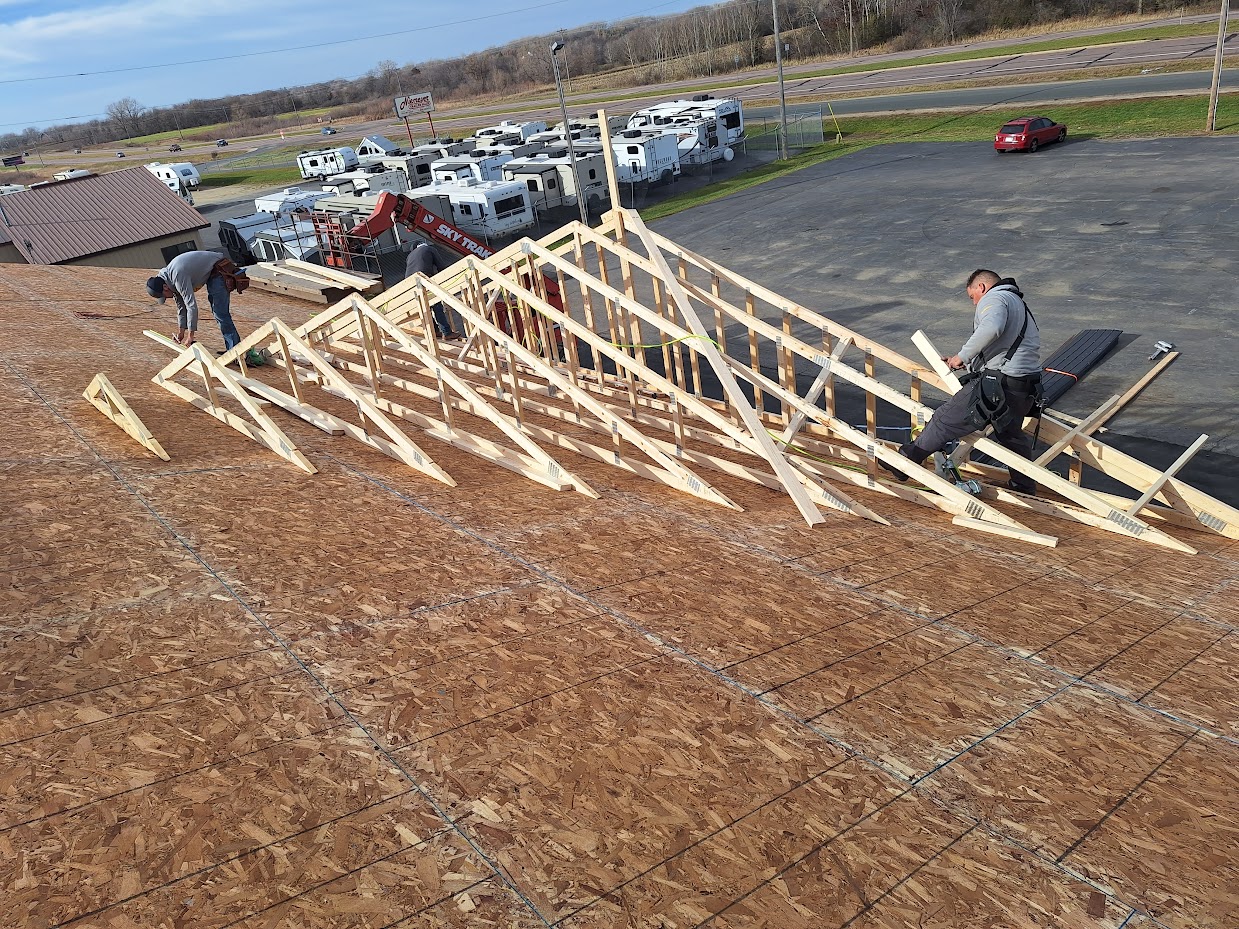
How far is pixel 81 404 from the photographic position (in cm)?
1059

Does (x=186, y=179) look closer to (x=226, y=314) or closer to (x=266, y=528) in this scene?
(x=226, y=314)

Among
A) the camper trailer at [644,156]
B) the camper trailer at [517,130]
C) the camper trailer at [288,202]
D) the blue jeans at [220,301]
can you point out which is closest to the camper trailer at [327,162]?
the camper trailer at [517,130]

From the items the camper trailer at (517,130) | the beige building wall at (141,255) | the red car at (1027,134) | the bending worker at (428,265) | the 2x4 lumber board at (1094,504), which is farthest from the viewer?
the camper trailer at (517,130)

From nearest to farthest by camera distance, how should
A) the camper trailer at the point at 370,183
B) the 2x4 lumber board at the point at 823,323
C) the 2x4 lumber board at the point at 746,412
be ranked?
the 2x4 lumber board at the point at 746,412
the 2x4 lumber board at the point at 823,323
the camper trailer at the point at 370,183

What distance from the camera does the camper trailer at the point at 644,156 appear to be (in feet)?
131

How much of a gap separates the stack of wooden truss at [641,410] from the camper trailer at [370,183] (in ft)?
91.6

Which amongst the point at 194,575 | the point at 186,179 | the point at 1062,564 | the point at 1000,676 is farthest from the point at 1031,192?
the point at 186,179

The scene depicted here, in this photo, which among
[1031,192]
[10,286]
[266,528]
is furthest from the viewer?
[1031,192]

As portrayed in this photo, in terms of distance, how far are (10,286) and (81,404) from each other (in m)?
11.8

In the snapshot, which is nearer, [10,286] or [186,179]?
[10,286]

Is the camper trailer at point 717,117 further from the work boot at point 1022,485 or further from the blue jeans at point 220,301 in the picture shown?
the work boot at point 1022,485

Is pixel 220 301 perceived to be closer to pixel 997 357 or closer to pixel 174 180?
pixel 997 357

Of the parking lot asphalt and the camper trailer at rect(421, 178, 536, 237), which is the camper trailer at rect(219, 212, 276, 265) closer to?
the camper trailer at rect(421, 178, 536, 237)

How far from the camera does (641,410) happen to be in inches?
464
